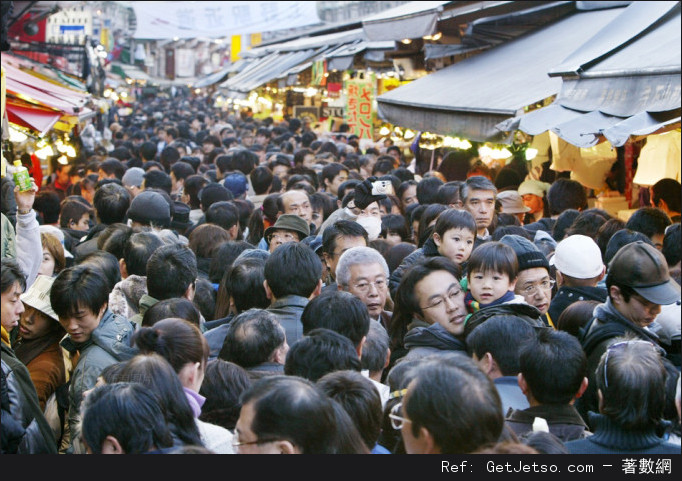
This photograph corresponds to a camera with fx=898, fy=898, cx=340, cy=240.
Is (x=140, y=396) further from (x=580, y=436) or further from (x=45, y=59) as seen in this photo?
(x=45, y=59)

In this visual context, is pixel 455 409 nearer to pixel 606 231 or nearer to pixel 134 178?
pixel 606 231

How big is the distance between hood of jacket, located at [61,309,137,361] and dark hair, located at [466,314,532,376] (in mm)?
1573

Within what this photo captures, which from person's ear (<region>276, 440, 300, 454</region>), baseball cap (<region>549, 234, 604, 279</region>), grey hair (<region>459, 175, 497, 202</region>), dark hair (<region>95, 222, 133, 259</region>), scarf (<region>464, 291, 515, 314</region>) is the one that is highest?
grey hair (<region>459, 175, 497, 202</region>)

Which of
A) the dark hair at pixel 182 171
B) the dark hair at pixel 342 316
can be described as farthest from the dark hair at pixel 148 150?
the dark hair at pixel 342 316

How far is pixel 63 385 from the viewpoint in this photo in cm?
446

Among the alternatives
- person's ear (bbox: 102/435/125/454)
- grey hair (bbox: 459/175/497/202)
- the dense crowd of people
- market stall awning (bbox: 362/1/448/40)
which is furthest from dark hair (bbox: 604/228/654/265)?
market stall awning (bbox: 362/1/448/40)

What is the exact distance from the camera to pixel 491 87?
369 inches

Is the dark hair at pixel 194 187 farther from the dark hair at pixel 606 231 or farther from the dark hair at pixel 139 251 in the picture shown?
the dark hair at pixel 606 231

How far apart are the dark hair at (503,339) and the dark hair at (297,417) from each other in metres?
1.15

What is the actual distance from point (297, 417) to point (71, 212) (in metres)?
Answer: 5.94

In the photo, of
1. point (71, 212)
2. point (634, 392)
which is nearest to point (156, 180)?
point (71, 212)

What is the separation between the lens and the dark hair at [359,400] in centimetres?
305

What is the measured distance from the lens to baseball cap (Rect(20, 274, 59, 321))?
4520 mm

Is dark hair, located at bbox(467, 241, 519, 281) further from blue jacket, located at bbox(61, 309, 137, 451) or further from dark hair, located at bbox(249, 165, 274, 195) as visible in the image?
dark hair, located at bbox(249, 165, 274, 195)
